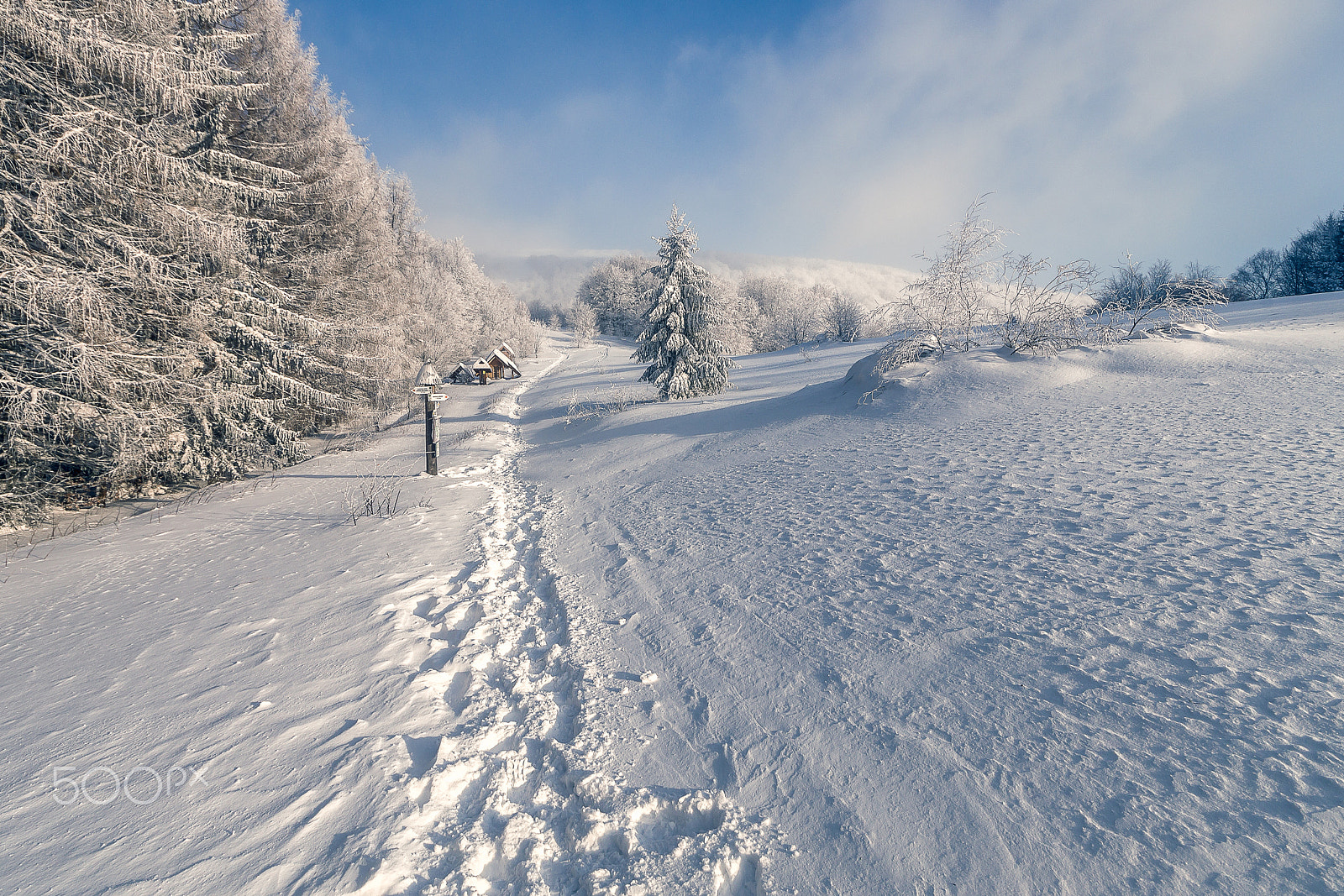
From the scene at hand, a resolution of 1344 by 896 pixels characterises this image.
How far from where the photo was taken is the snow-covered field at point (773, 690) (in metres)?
1.85

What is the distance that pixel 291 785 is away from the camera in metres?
2.33

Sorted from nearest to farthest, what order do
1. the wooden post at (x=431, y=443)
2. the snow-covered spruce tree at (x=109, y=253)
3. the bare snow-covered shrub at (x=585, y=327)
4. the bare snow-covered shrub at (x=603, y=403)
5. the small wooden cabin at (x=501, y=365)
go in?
the snow-covered spruce tree at (x=109, y=253) → the wooden post at (x=431, y=443) → the bare snow-covered shrub at (x=603, y=403) → the small wooden cabin at (x=501, y=365) → the bare snow-covered shrub at (x=585, y=327)

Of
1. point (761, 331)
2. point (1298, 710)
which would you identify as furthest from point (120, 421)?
point (761, 331)

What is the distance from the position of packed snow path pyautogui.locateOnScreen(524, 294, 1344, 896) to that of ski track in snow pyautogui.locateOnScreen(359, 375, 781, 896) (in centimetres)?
19

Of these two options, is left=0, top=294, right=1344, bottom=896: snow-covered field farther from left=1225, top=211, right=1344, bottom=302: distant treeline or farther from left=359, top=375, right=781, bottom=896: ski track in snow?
left=1225, top=211, right=1344, bottom=302: distant treeline

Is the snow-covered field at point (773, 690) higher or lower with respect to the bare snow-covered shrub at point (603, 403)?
lower

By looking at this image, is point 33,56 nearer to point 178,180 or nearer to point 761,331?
point 178,180

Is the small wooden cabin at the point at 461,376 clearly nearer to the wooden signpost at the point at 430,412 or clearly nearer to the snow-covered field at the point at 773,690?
the wooden signpost at the point at 430,412

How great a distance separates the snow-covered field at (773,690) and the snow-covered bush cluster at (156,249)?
273 cm

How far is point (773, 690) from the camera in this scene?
111 inches

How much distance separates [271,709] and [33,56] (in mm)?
10470

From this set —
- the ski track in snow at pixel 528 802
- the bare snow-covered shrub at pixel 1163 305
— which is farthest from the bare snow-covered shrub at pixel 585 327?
the ski track in snow at pixel 528 802

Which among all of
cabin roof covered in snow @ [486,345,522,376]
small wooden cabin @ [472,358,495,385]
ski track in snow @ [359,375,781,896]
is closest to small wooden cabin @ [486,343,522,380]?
cabin roof covered in snow @ [486,345,522,376]

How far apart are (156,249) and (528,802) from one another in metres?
11.0
